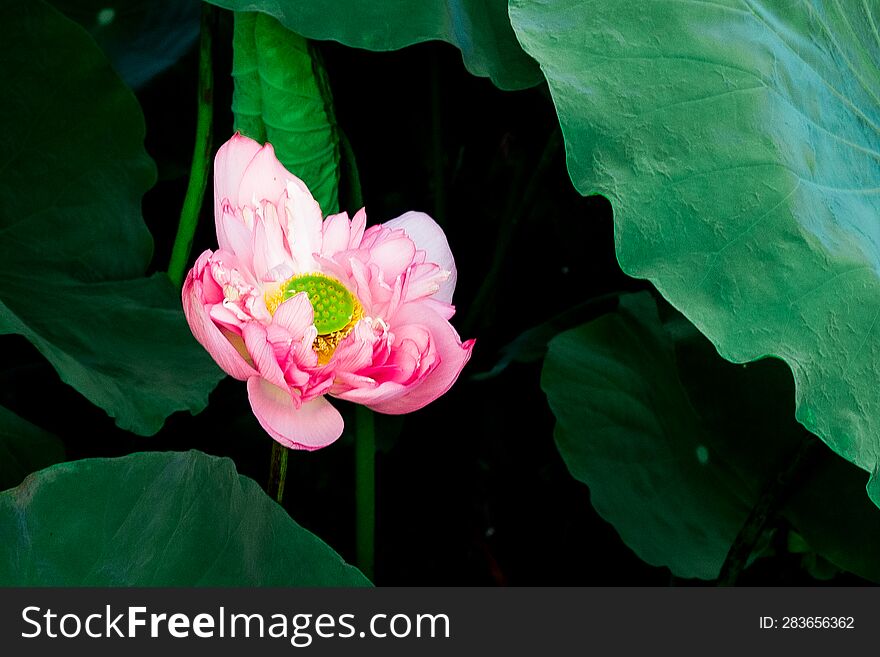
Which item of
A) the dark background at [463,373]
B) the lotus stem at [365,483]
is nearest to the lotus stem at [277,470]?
the lotus stem at [365,483]

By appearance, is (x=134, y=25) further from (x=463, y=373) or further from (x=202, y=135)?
(x=463, y=373)

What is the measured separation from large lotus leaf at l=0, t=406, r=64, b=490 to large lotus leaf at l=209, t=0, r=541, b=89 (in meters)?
0.44

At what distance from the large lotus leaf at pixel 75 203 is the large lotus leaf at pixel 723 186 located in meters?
0.49

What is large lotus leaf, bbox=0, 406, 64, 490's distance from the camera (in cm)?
88

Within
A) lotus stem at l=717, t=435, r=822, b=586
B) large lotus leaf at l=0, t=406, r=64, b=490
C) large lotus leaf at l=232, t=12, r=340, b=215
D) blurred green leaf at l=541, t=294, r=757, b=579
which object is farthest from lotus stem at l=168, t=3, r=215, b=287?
lotus stem at l=717, t=435, r=822, b=586

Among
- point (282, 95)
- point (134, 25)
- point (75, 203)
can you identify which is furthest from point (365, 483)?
point (134, 25)

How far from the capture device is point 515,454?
5.03 feet

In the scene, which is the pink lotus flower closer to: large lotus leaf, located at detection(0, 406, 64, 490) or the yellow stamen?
the yellow stamen

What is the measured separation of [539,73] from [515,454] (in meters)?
0.77

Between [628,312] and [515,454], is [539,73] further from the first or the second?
[515,454]

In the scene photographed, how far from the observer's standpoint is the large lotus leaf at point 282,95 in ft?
2.84

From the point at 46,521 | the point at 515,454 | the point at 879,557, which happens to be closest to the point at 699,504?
the point at 879,557

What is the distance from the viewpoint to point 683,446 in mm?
1246

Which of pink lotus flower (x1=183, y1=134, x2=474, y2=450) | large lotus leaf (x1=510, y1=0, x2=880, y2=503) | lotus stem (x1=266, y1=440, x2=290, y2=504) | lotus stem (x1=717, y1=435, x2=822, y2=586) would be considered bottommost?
lotus stem (x1=717, y1=435, x2=822, y2=586)
